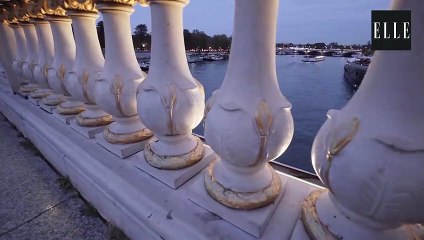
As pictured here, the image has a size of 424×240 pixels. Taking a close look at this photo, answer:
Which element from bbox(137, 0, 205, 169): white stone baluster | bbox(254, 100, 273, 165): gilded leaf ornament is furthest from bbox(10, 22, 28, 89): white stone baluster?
bbox(254, 100, 273, 165): gilded leaf ornament

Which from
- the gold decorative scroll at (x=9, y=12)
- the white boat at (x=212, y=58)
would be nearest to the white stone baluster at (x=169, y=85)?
the gold decorative scroll at (x=9, y=12)

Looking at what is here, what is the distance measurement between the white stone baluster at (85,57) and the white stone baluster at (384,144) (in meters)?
1.36

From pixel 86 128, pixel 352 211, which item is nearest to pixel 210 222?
pixel 352 211

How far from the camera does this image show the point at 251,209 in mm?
900

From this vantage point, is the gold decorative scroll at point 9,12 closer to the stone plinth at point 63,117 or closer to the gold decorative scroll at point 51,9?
the gold decorative scroll at point 51,9

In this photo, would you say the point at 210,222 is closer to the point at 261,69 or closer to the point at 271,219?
the point at 271,219

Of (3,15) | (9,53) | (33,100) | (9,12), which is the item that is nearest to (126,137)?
(33,100)

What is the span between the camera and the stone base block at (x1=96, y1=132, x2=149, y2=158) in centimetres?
133

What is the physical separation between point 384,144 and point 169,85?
2.54 feet

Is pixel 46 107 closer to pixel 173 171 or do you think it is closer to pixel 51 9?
pixel 51 9

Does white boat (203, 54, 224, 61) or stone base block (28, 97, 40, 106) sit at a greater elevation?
white boat (203, 54, 224, 61)

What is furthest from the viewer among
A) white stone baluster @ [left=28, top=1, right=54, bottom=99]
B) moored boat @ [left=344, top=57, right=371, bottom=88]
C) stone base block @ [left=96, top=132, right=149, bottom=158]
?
moored boat @ [left=344, top=57, right=371, bottom=88]

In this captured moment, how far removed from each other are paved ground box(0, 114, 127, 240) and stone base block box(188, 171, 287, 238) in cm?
48

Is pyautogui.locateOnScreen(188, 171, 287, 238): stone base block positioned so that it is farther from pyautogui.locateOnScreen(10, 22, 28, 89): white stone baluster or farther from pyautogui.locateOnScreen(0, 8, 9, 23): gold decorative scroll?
pyautogui.locateOnScreen(0, 8, 9, 23): gold decorative scroll
